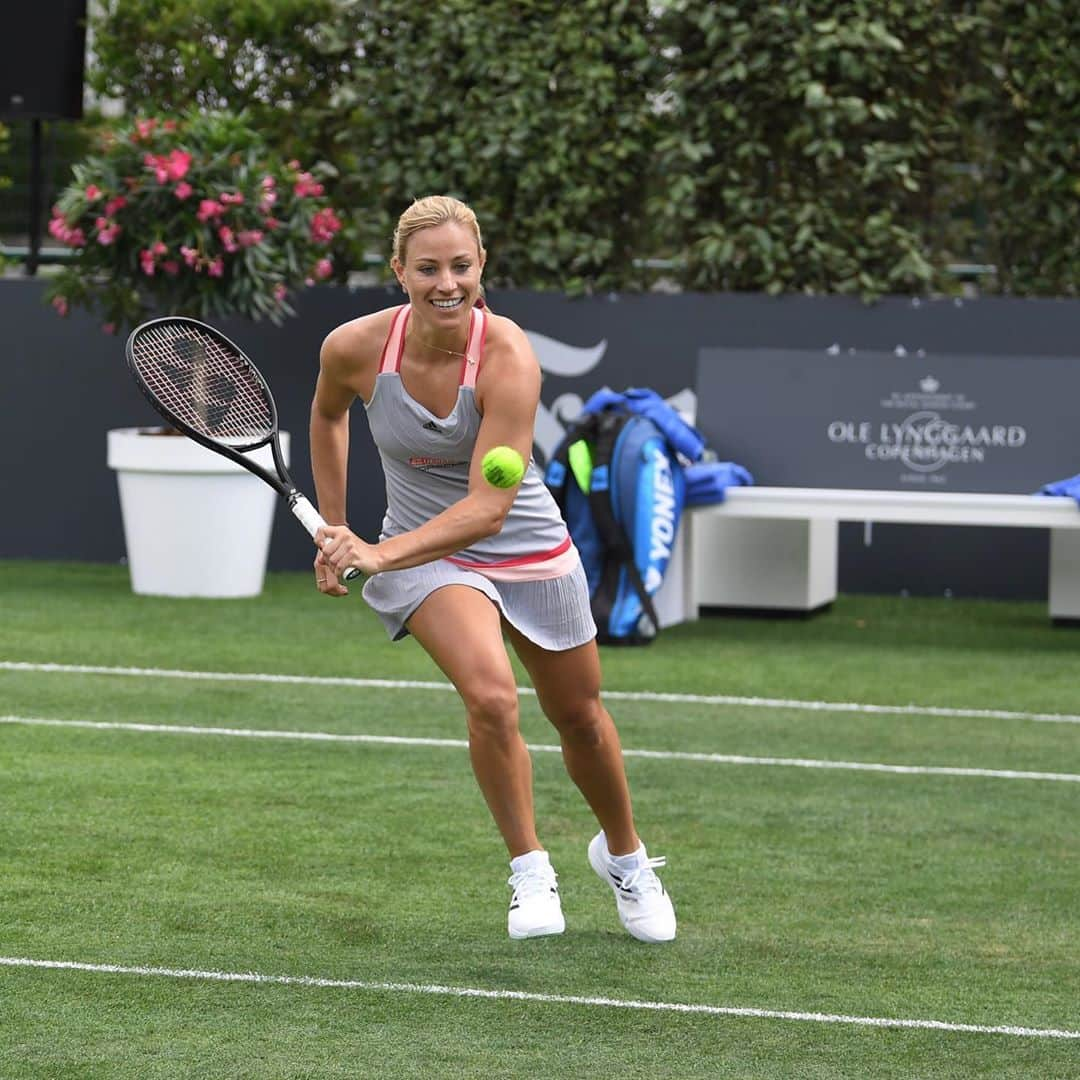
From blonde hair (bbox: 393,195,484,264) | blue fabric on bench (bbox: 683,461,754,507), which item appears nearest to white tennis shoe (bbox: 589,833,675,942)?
blonde hair (bbox: 393,195,484,264)

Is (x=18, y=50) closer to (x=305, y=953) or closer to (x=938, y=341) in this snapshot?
(x=938, y=341)

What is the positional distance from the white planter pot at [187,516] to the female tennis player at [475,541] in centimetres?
601

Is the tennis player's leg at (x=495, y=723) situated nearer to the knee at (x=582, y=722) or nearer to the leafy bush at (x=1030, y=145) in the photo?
the knee at (x=582, y=722)

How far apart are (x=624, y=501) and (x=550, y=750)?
2633mm

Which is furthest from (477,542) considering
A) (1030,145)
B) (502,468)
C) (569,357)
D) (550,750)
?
(1030,145)

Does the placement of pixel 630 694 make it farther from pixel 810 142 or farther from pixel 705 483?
pixel 810 142

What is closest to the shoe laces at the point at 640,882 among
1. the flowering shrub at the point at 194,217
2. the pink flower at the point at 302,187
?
the flowering shrub at the point at 194,217

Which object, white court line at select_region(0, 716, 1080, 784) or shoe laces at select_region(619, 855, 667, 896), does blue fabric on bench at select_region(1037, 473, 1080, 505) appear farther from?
shoe laces at select_region(619, 855, 667, 896)

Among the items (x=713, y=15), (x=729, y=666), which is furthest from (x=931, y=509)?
(x=713, y=15)

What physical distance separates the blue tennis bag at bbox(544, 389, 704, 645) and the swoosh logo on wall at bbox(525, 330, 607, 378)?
1.71m

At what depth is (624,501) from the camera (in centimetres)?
1018

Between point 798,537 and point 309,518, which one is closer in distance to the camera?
point 309,518

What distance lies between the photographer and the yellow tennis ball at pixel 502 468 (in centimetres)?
472

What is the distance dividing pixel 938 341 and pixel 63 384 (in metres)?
4.97
